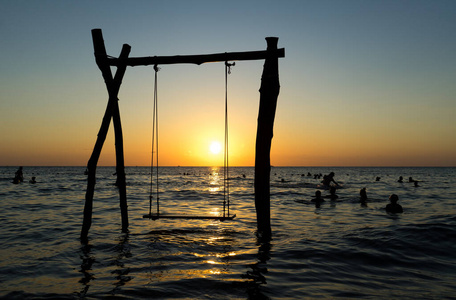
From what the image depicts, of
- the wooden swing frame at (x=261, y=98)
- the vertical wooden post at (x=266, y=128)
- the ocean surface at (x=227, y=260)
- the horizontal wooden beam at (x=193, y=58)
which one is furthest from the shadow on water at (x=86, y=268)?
the horizontal wooden beam at (x=193, y=58)

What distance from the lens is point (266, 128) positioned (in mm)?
8977

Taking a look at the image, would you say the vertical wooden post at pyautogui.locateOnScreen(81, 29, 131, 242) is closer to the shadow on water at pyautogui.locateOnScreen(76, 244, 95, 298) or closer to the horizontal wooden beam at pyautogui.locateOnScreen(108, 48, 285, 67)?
the horizontal wooden beam at pyautogui.locateOnScreen(108, 48, 285, 67)

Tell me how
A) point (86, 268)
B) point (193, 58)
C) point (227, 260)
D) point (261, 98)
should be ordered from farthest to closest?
point (193, 58), point (261, 98), point (227, 260), point (86, 268)

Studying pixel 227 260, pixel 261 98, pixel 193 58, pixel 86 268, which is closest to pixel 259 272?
pixel 227 260

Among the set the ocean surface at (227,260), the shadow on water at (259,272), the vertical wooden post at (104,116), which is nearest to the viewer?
the shadow on water at (259,272)

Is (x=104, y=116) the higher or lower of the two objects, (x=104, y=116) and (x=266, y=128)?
the higher

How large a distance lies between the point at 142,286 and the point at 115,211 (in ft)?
36.9

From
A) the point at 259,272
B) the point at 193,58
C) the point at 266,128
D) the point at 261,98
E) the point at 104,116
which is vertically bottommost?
the point at 259,272

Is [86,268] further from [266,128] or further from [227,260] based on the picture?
[266,128]

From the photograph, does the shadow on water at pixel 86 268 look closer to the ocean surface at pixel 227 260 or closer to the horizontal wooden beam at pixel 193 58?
the ocean surface at pixel 227 260

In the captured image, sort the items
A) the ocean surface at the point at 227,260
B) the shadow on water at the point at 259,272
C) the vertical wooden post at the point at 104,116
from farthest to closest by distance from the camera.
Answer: the vertical wooden post at the point at 104,116 < the ocean surface at the point at 227,260 < the shadow on water at the point at 259,272

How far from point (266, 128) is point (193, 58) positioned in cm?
288

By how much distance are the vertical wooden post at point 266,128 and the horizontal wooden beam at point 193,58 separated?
0.22m

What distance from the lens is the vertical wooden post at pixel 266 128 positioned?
8.77 metres
